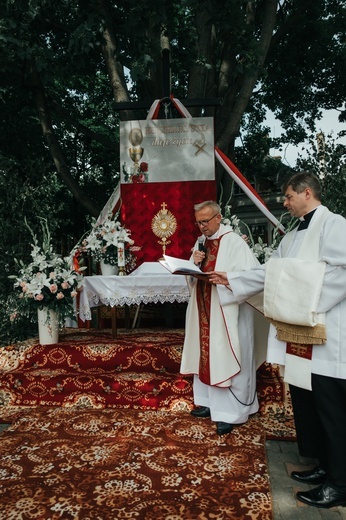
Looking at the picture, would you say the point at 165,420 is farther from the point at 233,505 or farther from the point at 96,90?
the point at 96,90

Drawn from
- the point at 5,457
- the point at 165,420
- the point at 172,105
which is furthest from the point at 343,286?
the point at 172,105

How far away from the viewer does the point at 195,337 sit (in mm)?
4535

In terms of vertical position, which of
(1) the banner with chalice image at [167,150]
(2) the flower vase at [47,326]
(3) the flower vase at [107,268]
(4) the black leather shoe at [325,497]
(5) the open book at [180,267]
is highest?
(1) the banner with chalice image at [167,150]

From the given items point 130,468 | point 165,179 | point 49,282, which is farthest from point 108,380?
point 165,179

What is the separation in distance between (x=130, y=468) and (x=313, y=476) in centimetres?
136

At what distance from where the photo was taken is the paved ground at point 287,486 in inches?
111

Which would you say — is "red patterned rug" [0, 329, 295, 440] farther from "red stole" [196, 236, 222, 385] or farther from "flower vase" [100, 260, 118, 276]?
"flower vase" [100, 260, 118, 276]

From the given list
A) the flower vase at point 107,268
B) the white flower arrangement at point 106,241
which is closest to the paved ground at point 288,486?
the flower vase at point 107,268

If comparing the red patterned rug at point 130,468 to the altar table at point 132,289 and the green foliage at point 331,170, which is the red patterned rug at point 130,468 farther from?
the green foliage at point 331,170

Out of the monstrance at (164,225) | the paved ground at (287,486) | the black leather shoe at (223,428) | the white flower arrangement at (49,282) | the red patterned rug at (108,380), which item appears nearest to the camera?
the paved ground at (287,486)

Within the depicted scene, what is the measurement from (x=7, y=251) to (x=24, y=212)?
2.51 feet

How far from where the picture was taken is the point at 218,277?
3.74 metres

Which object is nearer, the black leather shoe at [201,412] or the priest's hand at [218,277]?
the priest's hand at [218,277]

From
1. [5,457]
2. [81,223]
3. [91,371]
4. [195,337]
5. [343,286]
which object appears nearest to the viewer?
[343,286]
